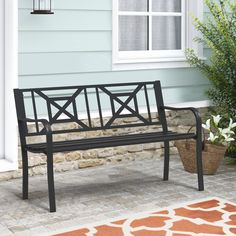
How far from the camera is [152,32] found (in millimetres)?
5953

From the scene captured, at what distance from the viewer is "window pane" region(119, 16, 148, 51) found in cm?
575

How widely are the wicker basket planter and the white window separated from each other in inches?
36.8

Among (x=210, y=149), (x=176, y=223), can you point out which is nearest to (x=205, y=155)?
(x=210, y=149)

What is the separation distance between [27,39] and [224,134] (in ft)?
6.36

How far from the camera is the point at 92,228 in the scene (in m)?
3.93

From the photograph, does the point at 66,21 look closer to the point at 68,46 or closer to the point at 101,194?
the point at 68,46

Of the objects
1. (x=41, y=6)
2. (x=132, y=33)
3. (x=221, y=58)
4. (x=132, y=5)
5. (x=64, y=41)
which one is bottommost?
(x=221, y=58)

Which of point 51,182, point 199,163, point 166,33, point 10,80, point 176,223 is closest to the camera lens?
point 176,223

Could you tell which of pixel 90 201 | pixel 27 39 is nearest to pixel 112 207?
pixel 90 201

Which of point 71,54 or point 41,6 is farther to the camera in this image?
point 71,54

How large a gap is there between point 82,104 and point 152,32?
1.10m

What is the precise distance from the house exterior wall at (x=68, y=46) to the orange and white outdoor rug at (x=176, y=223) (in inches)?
64.9

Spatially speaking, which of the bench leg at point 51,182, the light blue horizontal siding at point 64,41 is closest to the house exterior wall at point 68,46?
the light blue horizontal siding at point 64,41

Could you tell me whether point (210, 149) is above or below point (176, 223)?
above
